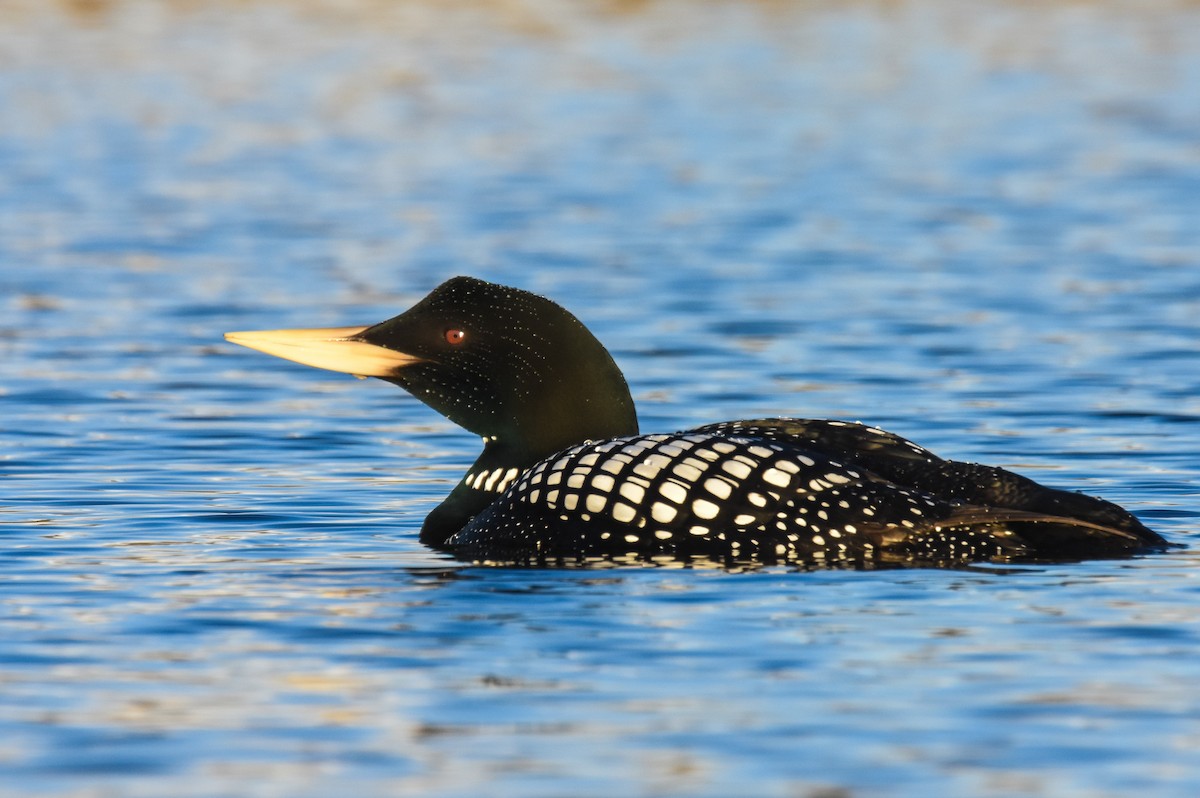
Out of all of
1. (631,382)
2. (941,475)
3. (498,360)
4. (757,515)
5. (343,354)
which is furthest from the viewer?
(631,382)

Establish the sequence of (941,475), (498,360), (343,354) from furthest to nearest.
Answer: (343,354) < (498,360) < (941,475)

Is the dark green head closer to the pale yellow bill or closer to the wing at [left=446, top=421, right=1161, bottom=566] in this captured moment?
the pale yellow bill

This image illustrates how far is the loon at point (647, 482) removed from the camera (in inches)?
227

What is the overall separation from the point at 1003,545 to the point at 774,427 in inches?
29.7

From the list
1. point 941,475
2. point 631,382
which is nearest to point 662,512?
point 941,475

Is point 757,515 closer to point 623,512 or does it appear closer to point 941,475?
point 623,512

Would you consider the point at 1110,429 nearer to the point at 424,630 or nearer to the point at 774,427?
the point at 774,427

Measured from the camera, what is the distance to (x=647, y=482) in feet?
19.2

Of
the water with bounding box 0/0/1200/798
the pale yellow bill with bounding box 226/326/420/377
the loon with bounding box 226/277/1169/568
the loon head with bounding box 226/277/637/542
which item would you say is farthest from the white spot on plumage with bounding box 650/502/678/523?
the pale yellow bill with bounding box 226/326/420/377

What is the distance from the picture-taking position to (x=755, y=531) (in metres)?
5.80

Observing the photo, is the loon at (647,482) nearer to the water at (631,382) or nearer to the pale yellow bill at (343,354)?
the pale yellow bill at (343,354)

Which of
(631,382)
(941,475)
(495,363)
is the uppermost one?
(631,382)

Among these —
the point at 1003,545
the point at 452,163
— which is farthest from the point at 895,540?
the point at 452,163

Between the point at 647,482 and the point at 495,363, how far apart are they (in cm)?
79
